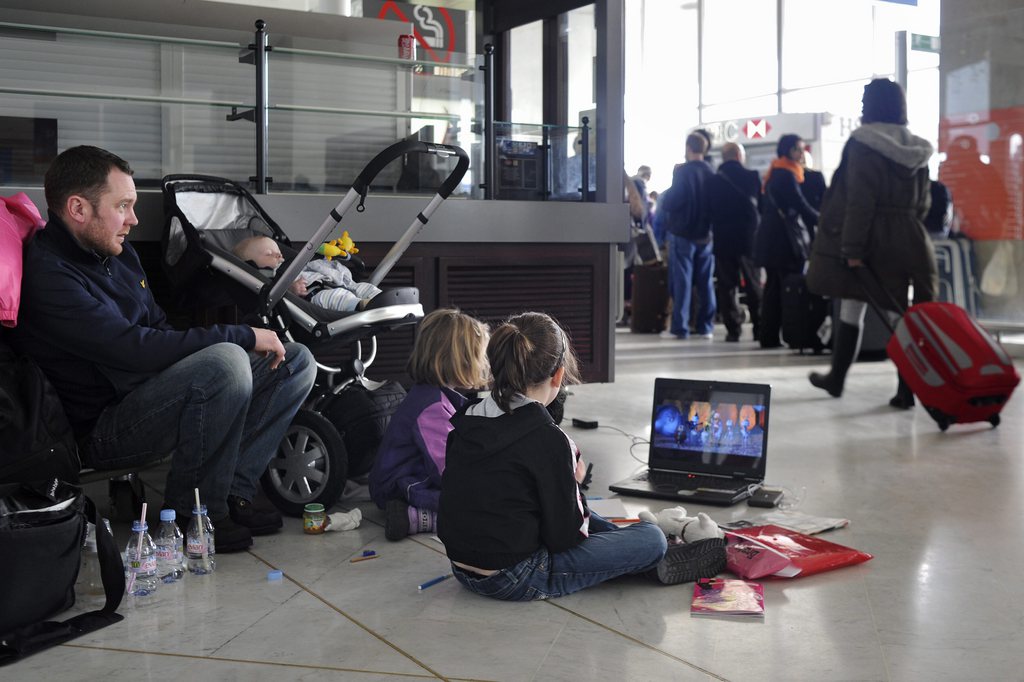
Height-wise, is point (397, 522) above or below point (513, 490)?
below

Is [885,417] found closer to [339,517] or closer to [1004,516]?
[1004,516]

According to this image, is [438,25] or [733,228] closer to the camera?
[438,25]

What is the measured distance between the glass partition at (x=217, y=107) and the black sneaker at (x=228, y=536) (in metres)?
1.76

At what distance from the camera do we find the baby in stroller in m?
3.83

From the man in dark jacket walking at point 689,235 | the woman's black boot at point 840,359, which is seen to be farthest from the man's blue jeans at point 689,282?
the woman's black boot at point 840,359

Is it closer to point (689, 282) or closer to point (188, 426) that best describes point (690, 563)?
point (188, 426)

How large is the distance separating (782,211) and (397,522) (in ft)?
19.0

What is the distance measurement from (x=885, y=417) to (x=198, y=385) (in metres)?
3.71

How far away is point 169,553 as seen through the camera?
2.91m

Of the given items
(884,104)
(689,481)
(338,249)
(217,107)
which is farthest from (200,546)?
(884,104)

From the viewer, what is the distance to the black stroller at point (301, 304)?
11.6ft

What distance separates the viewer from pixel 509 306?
5211 millimetres

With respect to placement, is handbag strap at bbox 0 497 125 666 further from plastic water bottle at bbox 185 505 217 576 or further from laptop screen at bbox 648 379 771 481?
laptop screen at bbox 648 379 771 481

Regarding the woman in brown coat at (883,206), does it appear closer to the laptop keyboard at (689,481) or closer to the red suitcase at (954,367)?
the red suitcase at (954,367)
